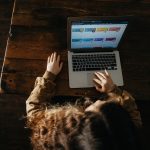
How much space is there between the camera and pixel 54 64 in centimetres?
160

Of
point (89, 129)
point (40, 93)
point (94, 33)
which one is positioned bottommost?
point (89, 129)

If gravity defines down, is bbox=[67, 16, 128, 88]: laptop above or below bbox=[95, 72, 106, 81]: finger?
above

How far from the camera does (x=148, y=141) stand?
79.9 inches

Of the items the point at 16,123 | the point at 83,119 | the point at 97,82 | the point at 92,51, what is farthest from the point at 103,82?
the point at 16,123

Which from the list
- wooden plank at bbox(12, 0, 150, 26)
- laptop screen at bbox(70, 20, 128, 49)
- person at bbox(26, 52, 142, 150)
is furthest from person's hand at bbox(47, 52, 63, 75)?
wooden plank at bbox(12, 0, 150, 26)

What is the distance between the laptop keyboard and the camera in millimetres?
1644

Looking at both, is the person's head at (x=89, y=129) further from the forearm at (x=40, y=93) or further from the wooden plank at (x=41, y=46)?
the wooden plank at (x=41, y=46)

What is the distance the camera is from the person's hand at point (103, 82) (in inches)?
62.7

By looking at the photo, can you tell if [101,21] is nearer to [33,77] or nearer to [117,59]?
[117,59]

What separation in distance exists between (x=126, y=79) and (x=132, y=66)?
9cm

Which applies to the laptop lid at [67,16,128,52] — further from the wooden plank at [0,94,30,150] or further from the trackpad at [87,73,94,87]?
the wooden plank at [0,94,30,150]

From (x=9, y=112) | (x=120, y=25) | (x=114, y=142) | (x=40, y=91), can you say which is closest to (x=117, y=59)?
(x=120, y=25)

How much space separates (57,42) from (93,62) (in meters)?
0.23

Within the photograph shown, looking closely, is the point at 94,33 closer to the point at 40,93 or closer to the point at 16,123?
the point at 40,93
